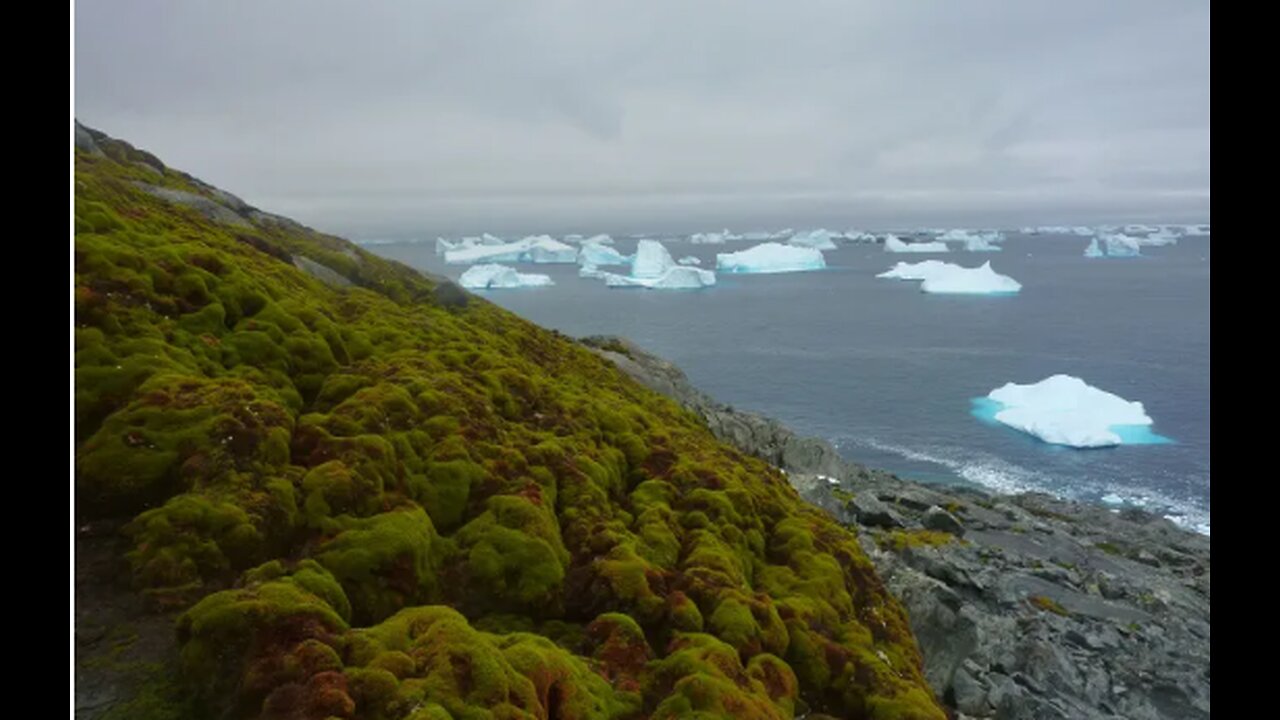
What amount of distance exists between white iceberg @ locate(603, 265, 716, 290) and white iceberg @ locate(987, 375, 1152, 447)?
96.0 meters

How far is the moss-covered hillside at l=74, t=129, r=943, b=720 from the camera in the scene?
7617mm

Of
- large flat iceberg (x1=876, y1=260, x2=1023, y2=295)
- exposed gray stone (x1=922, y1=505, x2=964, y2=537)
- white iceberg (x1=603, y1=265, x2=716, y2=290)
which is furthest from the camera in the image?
white iceberg (x1=603, y1=265, x2=716, y2=290)

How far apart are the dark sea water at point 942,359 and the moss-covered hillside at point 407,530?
14.3m

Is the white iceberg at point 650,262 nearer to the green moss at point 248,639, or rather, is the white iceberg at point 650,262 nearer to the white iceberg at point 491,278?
the white iceberg at point 491,278

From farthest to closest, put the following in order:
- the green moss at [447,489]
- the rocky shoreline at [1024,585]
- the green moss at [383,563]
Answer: the rocky shoreline at [1024,585]
the green moss at [447,489]
the green moss at [383,563]

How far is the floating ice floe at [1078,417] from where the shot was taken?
59.5 metres

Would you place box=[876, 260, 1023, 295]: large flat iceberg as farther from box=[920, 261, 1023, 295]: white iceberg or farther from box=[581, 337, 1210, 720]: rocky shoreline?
box=[581, 337, 1210, 720]: rocky shoreline

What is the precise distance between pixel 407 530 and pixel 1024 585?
84.4 ft

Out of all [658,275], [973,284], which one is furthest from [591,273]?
[973,284]

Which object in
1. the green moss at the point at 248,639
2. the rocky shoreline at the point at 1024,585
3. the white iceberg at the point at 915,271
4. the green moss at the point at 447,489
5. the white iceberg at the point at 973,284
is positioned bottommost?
the rocky shoreline at the point at 1024,585

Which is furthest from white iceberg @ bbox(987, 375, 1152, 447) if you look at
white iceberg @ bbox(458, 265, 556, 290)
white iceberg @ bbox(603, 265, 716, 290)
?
white iceberg @ bbox(458, 265, 556, 290)

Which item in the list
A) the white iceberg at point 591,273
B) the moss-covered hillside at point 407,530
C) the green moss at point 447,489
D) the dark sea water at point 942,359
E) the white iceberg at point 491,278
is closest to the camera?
the moss-covered hillside at point 407,530

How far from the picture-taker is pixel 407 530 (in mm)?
9781

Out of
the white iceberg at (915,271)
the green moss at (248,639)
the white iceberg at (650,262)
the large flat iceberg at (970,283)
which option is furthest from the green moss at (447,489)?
the white iceberg at (915,271)
